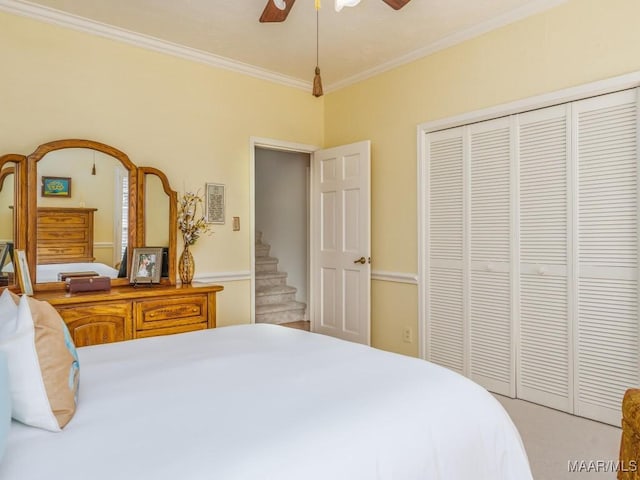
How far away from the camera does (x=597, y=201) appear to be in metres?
2.61

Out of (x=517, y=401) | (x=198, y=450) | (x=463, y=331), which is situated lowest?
(x=517, y=401)

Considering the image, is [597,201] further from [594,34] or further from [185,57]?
[185,57]

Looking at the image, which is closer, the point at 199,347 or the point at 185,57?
the point at 199,347

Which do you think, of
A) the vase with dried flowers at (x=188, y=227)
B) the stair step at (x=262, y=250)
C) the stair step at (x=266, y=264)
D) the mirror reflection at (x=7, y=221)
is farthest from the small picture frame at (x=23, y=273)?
the stair step at (x=262, y=250)

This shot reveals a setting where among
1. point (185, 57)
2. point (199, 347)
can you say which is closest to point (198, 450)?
point (199, 347)

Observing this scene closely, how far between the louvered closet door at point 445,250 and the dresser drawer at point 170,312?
1883 millimetres

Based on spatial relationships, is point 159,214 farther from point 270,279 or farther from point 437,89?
point 270,279

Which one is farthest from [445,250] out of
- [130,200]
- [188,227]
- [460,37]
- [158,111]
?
[158,111]

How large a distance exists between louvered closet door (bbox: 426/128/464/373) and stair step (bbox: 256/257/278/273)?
300cm

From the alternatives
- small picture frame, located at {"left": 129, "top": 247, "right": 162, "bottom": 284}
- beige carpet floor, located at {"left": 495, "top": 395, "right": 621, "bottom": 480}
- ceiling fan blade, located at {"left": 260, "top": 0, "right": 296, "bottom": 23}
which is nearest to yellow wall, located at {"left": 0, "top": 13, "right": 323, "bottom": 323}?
small picture frame, located at {"left": 129, "top": 247, "right": 162, "bottom": 284}

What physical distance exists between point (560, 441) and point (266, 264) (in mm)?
4313

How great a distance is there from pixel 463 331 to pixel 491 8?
7.80 ft

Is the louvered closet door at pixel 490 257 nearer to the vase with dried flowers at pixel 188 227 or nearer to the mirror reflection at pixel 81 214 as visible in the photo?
the vase with dried flowers at pixel 188 227

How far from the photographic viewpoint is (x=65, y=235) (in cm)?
292
